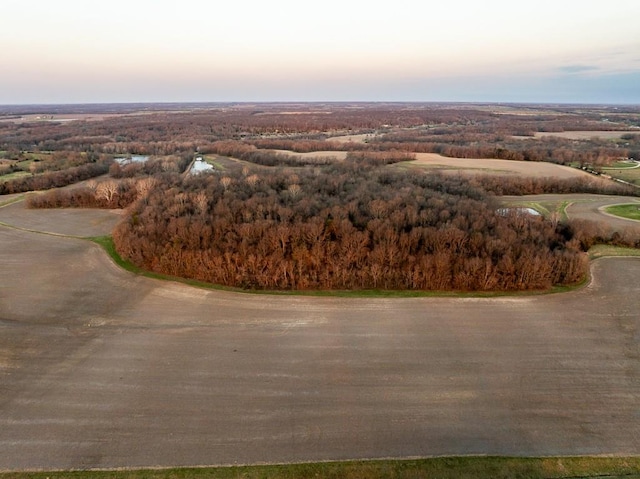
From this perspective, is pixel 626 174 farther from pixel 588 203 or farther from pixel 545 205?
pixel 545 205

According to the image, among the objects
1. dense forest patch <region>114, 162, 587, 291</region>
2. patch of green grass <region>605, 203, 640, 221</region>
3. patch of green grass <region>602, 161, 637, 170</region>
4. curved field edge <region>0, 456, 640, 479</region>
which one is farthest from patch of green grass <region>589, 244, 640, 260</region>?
patch of green grass <region>602, 161, 637, 170</region>

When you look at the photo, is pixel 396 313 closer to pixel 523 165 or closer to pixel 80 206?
pixel 80 206

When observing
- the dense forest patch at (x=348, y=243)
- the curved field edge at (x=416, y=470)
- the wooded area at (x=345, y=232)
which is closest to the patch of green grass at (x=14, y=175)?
the wooded area at (x=345, y=232)

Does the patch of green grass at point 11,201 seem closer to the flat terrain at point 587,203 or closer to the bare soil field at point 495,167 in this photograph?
the bare soil field at point 495,167

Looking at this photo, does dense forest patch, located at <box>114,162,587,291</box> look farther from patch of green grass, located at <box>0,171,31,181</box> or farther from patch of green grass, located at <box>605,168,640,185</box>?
patch of green grass, located at <box>0,171,31,181</box>

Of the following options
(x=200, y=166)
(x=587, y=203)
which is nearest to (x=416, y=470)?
(x=587, y=203)

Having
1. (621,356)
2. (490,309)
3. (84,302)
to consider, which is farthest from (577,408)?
(84,302)
